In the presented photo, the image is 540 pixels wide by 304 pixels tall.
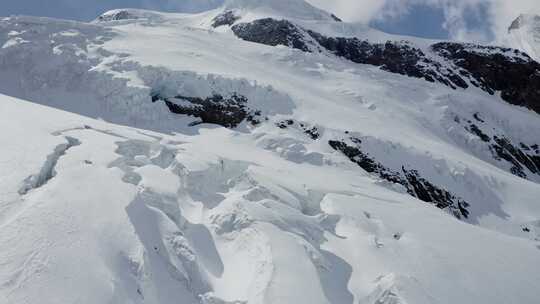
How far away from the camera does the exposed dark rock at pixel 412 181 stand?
26.6m

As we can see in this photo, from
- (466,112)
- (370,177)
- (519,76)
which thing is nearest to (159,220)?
(370,177)

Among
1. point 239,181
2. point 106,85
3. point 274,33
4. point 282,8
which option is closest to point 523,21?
point 282,8

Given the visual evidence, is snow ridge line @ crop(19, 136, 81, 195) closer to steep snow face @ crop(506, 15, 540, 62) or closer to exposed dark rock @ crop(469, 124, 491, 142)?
exposed dark rock @ crop(469, 124, 491, 142)

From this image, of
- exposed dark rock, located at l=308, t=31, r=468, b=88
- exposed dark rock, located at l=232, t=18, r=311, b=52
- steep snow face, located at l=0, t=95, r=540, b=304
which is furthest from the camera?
exposed dark rock, located at l=232, t=18, r=311, b=52

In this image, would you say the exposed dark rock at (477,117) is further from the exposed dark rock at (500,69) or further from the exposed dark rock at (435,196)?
the exposed dark rock at (500,69)

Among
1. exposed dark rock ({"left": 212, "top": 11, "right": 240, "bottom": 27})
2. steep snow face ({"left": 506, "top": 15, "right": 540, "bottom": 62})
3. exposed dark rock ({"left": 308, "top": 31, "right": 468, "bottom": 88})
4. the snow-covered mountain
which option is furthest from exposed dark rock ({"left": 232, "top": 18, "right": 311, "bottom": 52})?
steep snow face ({"left": 506, "top": 15, "right": 540, "bottom": 62})

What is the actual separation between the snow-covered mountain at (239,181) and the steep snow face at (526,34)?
2975 inches

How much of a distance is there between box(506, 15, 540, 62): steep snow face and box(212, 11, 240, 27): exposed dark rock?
69602 mm

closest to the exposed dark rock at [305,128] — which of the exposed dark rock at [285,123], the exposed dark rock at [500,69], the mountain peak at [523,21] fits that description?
the exposed dark rock at [285,123]

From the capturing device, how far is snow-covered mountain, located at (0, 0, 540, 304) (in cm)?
1039

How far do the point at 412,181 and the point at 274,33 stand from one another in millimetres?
46293

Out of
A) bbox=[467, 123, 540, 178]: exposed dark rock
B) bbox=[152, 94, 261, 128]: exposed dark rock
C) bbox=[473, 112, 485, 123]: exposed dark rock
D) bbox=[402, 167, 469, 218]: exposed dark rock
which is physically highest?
bbox=[152, 94, 261, 128]: exposed dark rock

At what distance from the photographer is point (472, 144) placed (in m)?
38.5

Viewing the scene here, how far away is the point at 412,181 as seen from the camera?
27156 mm
